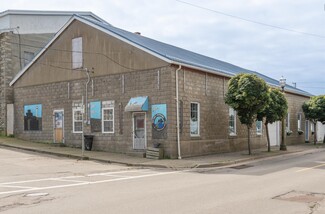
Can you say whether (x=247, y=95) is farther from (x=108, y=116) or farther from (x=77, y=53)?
(x=77, y=53)

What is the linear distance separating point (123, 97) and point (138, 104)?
1.70 m

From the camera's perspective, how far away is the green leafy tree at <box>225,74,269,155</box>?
20.3m

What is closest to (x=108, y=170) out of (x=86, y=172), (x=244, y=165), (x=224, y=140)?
(x=86, y=172)

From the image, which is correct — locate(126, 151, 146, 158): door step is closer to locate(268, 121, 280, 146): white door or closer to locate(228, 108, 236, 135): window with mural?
locate(228, 108, 236, 135): window with mural

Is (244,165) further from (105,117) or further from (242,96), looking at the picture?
(105,117)

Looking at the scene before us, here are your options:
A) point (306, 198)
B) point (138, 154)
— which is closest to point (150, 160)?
point (138, 154)

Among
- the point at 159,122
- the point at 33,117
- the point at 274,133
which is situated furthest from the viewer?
the point at 274,133

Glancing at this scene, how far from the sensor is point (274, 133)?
30.8m

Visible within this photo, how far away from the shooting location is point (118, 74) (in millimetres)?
22312

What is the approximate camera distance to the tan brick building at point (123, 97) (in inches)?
795

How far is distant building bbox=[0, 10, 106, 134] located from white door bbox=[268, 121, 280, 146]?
62.0ft

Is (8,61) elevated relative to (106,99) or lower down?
elevated

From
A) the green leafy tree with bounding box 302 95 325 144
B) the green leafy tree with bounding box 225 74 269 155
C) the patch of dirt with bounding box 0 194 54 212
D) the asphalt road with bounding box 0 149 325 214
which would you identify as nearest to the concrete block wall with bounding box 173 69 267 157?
the green leafy tree with bounding box 225 74 269 155

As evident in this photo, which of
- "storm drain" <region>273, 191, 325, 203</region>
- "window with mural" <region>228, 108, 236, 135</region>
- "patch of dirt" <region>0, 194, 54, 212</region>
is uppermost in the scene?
"window with mural" <region>228, 108, 236, 135</region>
